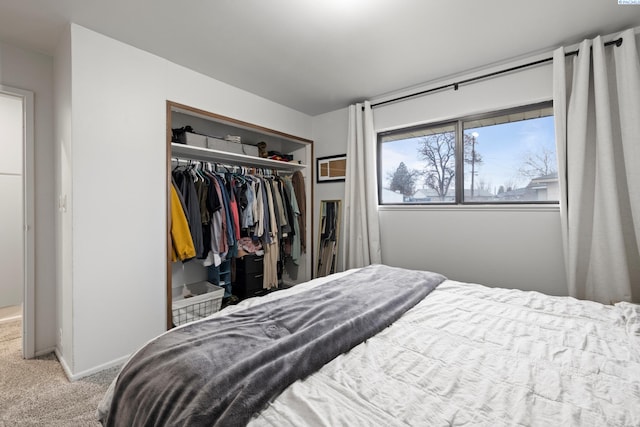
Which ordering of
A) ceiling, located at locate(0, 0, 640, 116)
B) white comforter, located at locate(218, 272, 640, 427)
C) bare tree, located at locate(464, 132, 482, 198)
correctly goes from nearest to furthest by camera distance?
white comforter, located at locate(218, 272, 640, 427) < ceiling, located at locate(0, 0, 640, 116) < bare tree, located at locate(464, 132, 482, 198)

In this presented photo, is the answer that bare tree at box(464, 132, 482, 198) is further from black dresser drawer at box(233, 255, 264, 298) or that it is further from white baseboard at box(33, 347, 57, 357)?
white baseboard at box(33, 347, 57, 357)

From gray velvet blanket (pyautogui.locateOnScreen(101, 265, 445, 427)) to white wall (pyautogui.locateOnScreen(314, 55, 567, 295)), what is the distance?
4.91ft

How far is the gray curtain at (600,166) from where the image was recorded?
74.2 inches

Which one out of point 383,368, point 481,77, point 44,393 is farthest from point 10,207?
point 481,77

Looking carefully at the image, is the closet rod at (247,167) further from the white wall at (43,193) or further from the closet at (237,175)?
the white wall at (43,193)

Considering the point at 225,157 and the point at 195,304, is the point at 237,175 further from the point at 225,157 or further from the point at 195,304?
the point at 195,304

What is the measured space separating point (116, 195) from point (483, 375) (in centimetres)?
242

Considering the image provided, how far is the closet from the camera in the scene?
8.55ft

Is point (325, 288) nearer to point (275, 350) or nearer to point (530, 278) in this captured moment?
point (275, 350)

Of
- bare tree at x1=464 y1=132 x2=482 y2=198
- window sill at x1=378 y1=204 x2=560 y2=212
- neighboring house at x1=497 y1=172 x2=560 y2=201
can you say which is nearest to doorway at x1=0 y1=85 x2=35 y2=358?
window sill at x1=378 y1=204 x2=560 y2=212

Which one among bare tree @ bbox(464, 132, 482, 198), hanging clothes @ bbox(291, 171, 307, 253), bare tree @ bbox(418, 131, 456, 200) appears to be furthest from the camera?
hanging clothes @ bbox(291, 171, 307, 253)

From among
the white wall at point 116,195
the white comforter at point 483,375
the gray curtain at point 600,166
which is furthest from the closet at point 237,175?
the gray curtain at point 600,166

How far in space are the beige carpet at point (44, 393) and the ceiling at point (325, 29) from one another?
93.0 inches

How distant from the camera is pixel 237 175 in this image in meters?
3.09
